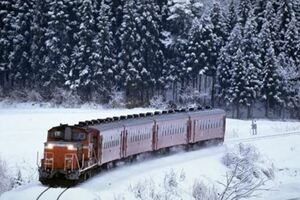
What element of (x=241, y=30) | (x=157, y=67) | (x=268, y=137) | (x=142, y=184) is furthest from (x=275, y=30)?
(x=142, y=184)

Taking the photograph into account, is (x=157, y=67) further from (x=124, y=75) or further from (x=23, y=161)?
(x=23, y=161)

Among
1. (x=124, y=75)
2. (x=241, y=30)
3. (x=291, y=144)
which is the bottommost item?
(x=291, y=144)

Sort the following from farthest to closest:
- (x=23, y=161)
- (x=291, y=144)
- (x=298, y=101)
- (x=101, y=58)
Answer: (x=298, y=101)
(x=101, y=58)
(x=291, y=144)
(x=23, y=161)

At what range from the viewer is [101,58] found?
64.6 metres

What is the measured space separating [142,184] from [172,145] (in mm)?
11332

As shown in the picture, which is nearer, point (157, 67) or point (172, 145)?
point (172, 145)

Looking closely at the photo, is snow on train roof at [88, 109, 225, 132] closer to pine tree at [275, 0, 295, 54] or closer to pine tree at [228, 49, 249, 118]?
pine tree at [228, 49, 249, 118]

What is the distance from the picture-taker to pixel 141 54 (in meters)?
66.2

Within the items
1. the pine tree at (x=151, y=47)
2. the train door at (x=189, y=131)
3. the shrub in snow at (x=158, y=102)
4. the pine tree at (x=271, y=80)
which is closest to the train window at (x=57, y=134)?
the train door at (x=189, y=131)

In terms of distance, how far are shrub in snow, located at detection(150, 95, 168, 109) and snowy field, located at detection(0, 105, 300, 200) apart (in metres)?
10.1

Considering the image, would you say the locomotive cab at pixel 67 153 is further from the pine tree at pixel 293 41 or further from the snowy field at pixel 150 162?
the pine tree at pixel 293 41

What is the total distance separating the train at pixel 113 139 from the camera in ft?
83.5

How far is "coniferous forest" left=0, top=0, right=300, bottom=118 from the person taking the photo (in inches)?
2584

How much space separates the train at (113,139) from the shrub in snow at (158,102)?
72.9 feet
